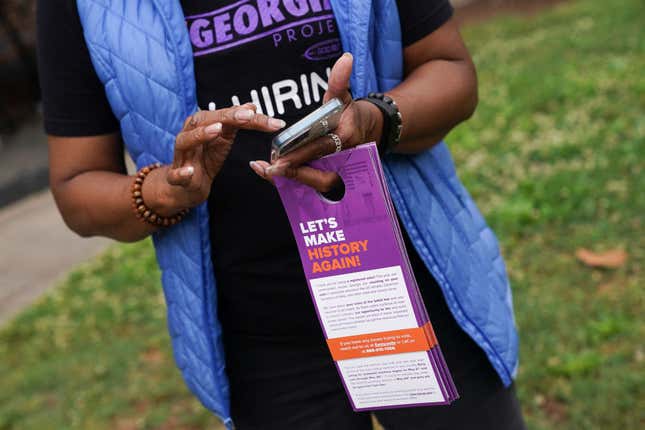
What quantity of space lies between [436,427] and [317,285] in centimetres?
50

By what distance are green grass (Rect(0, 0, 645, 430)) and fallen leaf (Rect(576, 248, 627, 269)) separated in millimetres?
47

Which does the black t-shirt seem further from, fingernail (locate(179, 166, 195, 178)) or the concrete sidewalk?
the concrete sidewalk

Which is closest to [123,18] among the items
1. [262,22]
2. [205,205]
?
Result: [262,22]

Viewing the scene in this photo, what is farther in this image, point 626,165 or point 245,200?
point 626,165

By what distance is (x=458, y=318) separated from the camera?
1.72 metres

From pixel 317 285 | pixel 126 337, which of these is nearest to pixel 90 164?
pixel 317 285

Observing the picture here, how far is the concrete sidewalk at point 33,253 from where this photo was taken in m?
6.29

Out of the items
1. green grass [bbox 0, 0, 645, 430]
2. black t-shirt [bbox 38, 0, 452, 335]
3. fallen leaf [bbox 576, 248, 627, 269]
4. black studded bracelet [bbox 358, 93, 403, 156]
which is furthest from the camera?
fallen leaf [bbox 576, 248, 627, 269]

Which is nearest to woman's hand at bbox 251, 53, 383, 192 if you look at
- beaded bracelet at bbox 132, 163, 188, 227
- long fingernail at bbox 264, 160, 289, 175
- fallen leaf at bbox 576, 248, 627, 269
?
long fingernail at bbox 264, 160, 289, 175

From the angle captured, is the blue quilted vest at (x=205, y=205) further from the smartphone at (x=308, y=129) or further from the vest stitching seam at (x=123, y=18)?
the smartphone at (x=308, y=129)

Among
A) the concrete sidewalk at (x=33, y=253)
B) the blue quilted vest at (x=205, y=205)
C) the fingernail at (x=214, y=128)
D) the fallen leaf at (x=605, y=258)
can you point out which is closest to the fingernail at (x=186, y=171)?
the fingernail at (x=214, y=128)

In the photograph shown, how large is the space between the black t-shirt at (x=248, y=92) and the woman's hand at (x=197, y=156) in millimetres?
132

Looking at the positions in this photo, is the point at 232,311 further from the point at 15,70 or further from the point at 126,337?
the point at 15,70

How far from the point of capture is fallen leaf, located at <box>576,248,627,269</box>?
13.9ft
